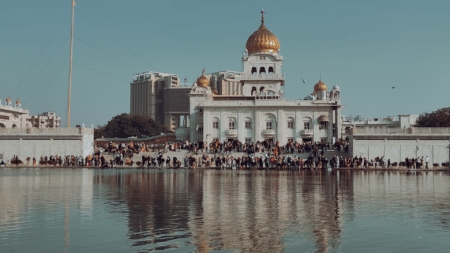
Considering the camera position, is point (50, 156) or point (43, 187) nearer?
point (43, 187)

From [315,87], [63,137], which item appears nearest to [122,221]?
[63,137]

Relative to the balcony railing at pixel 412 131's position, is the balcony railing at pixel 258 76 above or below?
above

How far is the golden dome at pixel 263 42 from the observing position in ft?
249

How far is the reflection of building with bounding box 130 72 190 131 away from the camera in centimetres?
15675

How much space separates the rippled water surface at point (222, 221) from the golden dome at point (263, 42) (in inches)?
2187

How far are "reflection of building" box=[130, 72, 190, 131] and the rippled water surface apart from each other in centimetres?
13484

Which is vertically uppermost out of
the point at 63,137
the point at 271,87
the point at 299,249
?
the point at 271,87

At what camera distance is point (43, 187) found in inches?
955

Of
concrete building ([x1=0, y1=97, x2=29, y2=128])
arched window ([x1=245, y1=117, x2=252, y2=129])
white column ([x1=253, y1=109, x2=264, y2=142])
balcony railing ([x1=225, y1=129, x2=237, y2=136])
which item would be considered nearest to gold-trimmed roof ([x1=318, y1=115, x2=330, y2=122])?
white column ([x1=253, y1=109, x2=264, y2=142])

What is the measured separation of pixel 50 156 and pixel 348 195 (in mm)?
38569

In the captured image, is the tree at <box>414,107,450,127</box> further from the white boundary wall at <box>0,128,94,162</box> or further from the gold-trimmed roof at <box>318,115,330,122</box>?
the white boundary wall at <box>0,128,94,162</box>

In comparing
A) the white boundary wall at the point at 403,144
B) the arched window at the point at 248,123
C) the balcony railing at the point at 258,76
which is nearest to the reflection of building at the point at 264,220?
the white boundary wall at the point at 403,144

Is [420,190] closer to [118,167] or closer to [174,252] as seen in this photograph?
[174,252]

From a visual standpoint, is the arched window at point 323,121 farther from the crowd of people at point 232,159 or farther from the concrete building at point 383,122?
the concrete building at point 383,122
